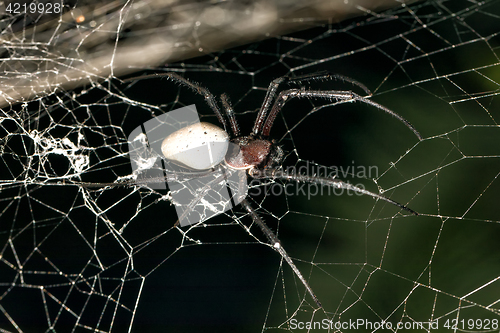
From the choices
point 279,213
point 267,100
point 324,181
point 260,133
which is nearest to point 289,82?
point 267,100

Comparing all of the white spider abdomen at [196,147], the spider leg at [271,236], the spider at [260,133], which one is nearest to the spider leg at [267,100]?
the spider at [260,133]

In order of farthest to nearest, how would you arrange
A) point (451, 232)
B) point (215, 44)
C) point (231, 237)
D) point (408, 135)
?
point (215, 44)
point (231, 237)
point (408, 135)
point (451, 232)

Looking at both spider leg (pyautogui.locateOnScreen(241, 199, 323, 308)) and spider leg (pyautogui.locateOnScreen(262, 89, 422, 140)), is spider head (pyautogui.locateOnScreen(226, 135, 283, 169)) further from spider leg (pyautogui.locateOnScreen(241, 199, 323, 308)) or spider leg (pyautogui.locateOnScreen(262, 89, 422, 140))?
spider leg (pyautogui.locateOnScreen(241, 199, 323, 308))

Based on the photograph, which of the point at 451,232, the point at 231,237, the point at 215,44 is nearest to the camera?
the point at 451,232

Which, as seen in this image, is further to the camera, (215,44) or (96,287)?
(215,44)

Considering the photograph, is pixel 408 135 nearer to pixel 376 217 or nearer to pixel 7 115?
pixel 376 217

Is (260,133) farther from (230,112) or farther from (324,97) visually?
(324,97)

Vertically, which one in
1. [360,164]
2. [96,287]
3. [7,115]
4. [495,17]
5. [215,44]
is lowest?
[96,287]

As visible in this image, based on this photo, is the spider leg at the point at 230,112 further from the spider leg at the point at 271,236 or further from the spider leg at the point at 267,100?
the spider leg at the point at 271,236

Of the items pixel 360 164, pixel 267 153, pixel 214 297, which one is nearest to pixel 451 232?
pixel 360 164
